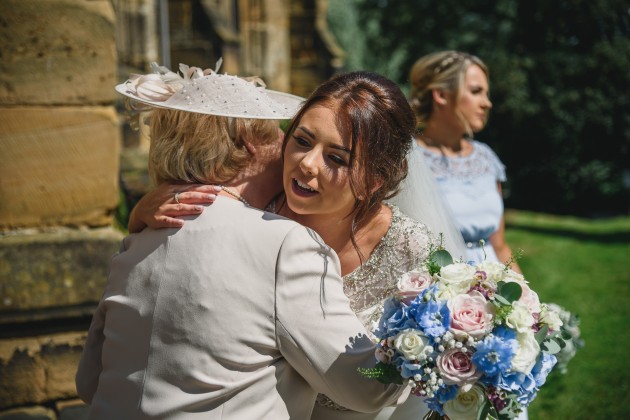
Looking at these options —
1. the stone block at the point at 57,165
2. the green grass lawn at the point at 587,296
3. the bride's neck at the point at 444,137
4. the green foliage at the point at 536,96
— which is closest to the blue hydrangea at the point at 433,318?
the stone block at the point at 57,165

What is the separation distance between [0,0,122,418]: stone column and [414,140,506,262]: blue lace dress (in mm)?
1962

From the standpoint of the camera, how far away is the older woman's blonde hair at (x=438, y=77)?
4266mm

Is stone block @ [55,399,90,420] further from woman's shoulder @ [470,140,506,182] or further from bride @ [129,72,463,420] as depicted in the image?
woman's shoulder @ [470,140,506,182]

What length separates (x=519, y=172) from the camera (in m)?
20.0

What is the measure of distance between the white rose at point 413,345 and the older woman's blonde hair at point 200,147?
79cm

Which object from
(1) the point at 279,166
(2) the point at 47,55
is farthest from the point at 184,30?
(1) the point at 279,166

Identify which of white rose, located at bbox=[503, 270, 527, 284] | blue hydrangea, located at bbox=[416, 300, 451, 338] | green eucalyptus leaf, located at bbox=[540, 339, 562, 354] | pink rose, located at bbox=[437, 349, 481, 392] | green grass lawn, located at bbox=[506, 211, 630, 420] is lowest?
green grass lawn, located at bbox=[506, 211, 630, 420]

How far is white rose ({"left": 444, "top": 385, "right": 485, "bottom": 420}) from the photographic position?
183 centimetres

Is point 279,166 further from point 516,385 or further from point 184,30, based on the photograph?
point 184,30

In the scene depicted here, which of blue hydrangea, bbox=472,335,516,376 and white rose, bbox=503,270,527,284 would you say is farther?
white rose, bbox=503,270,527,284

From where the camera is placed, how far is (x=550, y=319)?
190 cm

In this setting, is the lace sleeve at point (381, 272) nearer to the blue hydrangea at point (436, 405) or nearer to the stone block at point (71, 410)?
the blue hydrangea at point (436, 405)

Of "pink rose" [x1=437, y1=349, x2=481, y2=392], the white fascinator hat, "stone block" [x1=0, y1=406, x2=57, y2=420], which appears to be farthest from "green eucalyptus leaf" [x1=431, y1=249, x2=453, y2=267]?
"stone block" [x1=0, y1=406, x2=57, y2=420]

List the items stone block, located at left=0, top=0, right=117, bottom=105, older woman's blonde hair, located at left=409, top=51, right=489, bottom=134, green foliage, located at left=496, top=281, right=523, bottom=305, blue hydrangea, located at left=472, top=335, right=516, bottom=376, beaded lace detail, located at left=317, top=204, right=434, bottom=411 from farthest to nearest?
older woman's blonde hair, located at left=409, top=51, right=489, bottom=134 → stone block, located at left=0, top=0, right=117, bottom=105 → beaded lace detail, located at left=317, top=204, right=434, bottom=411 → green foliage, located at left=496, top=281, right=523, bottom=305 → blue hydrangea, located at left=472, top=335, right=516, bottom=376
